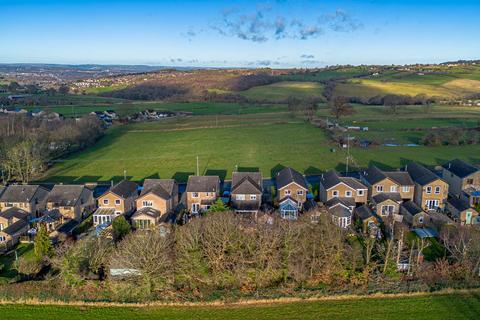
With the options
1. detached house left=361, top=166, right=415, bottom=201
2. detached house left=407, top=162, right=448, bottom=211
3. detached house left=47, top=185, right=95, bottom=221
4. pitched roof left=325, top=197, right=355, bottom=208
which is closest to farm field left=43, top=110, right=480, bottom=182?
detached house left=47, top=185, right=95, bottom=221

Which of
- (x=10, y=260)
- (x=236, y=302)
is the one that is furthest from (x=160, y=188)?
(x=236, y=302)

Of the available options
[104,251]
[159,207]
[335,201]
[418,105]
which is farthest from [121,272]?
[418,105]

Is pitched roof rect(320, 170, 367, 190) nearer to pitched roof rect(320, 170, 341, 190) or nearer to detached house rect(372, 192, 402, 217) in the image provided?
pitched roof rect(320, 170, 341, 190)

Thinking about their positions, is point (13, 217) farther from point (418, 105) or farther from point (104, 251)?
point (418, 105)

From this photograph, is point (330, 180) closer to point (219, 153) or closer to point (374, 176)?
point (374, 176)

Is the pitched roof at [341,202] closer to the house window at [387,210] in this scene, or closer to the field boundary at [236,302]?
the house window at [387,210]
